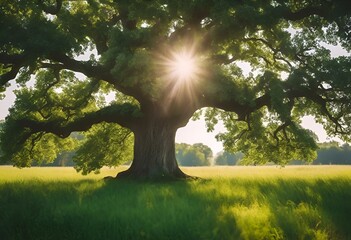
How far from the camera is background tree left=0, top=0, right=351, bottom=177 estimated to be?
14492 mm

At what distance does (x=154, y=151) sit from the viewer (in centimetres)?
1939

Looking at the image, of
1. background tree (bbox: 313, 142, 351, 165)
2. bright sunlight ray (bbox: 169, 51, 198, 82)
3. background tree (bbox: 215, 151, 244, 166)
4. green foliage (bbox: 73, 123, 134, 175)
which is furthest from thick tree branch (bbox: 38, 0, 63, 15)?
background tree (bbox: 215, 151, 244, 166)

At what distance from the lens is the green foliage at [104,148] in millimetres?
21245

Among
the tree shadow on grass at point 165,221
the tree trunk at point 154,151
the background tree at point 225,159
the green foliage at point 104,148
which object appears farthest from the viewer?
the background tree at point 225,159

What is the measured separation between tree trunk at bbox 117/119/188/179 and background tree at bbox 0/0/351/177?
0.06m

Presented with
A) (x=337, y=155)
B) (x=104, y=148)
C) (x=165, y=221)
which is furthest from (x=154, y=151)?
(x=337, y=155)

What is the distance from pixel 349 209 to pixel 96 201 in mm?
6069

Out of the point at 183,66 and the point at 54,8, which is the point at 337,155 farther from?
the point at 54,8

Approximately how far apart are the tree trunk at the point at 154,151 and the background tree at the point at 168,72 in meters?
0.06

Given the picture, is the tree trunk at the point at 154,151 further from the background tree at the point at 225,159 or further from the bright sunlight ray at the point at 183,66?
the background tree at the point at 225,159

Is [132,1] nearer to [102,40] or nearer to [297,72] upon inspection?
[102,40]

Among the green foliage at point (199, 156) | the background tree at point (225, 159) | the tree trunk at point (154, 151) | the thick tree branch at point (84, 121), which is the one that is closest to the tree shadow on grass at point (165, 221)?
the tree trunk at point (154, 151)

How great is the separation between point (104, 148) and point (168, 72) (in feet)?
29.1

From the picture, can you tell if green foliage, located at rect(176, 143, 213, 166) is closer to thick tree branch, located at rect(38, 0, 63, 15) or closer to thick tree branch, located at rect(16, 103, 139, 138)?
thick tree branch, located at rect(16, 103, 139, 138)
